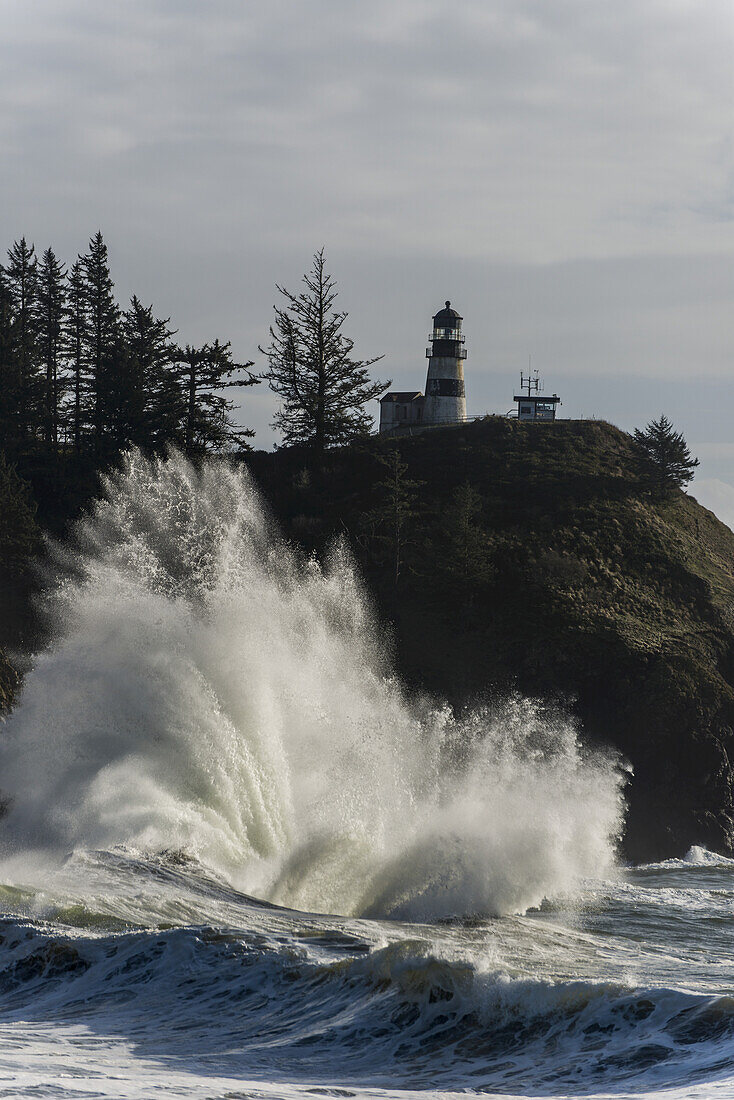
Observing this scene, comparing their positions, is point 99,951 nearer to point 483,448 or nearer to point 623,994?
point 623,994

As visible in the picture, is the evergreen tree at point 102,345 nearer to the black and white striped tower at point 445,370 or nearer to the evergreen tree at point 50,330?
the evergreen tree at point 50,330

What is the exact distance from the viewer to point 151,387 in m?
60.4

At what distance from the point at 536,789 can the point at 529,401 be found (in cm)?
6552

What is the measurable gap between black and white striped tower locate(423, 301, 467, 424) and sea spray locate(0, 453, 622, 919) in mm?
52858

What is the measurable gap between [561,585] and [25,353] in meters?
33.9

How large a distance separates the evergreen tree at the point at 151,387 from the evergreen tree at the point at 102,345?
3.25 ft

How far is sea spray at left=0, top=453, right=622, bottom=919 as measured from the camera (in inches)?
881

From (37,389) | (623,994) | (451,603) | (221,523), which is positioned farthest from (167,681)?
(37,389)

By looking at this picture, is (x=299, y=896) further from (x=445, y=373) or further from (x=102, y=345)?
(x=445, y=373)

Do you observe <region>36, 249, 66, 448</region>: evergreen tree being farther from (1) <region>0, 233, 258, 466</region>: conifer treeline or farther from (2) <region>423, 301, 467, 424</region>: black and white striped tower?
(2) <region>423, 301, 467, 424</region>: black and white striped tower

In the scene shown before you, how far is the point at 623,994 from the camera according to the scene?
46.2 feet

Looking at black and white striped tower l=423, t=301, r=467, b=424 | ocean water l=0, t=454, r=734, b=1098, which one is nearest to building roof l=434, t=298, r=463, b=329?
black and white striped tower l=423, t=301, r=467, b=424

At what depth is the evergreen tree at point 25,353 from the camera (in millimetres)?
62031

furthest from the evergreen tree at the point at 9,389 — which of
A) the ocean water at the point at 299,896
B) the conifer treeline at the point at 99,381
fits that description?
the ocean water at the point at 299,896
